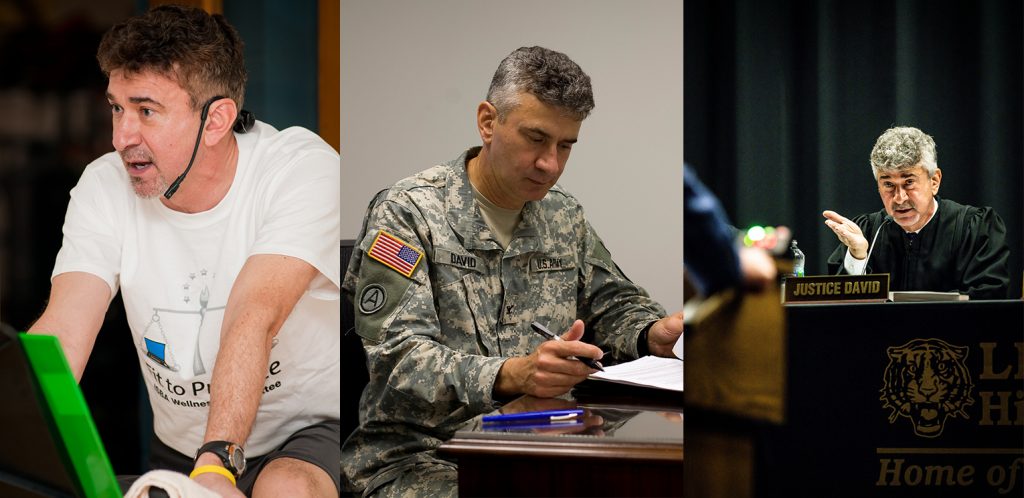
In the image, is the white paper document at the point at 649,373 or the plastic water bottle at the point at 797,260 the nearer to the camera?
the white paper document at the point at 649,373

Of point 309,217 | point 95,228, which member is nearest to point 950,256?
point 309,217

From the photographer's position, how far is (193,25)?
5.56 feet

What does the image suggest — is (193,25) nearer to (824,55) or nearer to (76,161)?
(76,161)

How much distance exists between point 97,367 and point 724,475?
1260mm

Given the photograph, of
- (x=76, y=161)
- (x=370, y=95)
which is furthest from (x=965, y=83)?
(x=76, y=161)

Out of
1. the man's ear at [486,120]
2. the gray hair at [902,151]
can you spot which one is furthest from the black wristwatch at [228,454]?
the gray hair at [902,151]

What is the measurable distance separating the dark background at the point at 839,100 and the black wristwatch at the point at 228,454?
1049 millimetres

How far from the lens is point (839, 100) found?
5.43ft

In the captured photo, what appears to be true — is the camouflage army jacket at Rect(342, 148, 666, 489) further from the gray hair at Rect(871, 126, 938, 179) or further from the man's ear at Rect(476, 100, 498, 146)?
the gray hair at Rect(871, 126, 938, 179)

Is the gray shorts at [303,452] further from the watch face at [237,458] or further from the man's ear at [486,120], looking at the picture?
the man's ear at [486,120]

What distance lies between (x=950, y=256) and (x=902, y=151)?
0.69 feet

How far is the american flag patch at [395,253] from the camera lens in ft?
5.43

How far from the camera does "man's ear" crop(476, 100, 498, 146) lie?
1.87 metres

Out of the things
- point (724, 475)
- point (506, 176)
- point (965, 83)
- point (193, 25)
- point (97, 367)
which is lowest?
point (724, 475)
